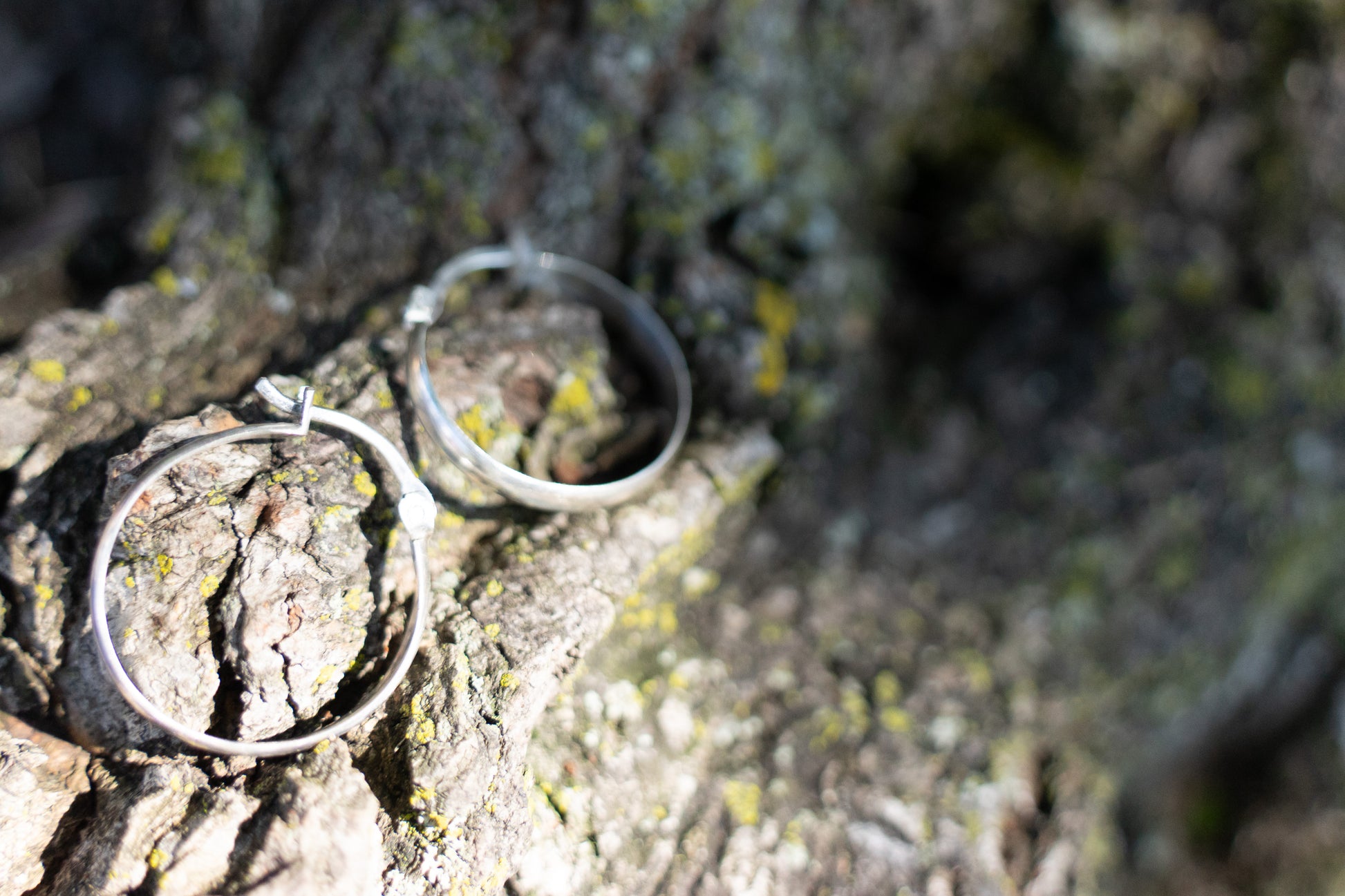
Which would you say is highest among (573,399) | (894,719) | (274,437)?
(274,437)

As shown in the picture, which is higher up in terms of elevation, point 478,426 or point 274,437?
point 274,437

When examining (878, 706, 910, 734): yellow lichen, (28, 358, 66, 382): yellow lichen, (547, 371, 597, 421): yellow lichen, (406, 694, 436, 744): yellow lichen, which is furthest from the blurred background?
(406, 694, 436, 744): yellow lichen

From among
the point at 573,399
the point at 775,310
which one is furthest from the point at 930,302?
the point at 573,399

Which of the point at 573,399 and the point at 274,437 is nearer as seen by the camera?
the point at 274,437

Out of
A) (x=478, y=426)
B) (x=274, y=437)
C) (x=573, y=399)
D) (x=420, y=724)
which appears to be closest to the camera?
(x=420, y=724)

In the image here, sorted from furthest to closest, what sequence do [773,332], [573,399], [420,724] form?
1. [773,332]
2. [573,399]
3. [420,724]

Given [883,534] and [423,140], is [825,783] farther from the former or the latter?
[423,140]

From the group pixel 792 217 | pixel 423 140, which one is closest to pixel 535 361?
pixel 423 140

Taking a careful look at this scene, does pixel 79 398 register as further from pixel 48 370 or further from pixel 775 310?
pixel 775 310
